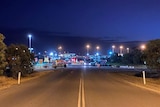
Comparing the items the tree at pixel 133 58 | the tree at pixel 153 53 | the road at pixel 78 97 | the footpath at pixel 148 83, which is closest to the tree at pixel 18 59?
the footpath at pixel 148 83

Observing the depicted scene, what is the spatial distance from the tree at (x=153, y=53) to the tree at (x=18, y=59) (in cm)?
1617

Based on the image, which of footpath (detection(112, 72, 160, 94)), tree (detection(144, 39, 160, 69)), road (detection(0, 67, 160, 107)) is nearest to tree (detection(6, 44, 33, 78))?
footpath (detection(112, 72, 160, 94))

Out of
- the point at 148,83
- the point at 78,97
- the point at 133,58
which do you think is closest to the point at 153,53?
the point at 148,83

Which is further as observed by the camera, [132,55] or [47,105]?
[132,55]

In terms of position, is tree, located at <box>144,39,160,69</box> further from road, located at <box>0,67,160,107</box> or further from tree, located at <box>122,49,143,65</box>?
tree, located at <box>122,49,143,65</box>

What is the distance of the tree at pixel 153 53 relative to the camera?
40.9 m

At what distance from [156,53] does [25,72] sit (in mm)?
18027

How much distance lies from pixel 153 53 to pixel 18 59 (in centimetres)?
1738

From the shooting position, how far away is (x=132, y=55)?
136750 millimetres

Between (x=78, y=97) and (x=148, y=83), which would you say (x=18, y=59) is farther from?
(x=78, y=97)

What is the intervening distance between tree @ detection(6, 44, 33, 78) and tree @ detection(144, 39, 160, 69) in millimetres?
16167

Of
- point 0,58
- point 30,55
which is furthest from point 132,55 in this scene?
point 0,58

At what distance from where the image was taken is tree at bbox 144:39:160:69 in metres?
40.9

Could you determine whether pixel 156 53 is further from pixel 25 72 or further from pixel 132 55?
pixel 132 55
